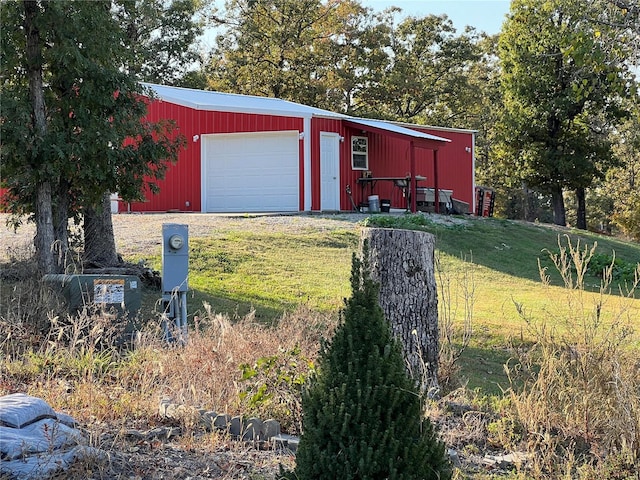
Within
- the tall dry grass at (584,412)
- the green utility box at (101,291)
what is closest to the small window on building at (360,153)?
the green utility box at (101,291)

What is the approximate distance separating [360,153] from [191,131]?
4.93 m

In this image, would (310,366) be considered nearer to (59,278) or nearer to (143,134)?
(59,278)

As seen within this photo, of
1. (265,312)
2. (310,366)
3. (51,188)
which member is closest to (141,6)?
(51,188)

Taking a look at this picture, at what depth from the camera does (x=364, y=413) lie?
2543 millimetres

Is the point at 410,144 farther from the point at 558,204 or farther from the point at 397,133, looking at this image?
the point at 558,204

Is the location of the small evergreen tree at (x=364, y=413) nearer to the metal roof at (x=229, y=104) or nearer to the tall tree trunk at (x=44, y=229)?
the tall tree trunk at (x=44, y=229)

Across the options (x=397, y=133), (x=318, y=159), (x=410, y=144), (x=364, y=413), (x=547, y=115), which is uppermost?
(x=547, y=115)

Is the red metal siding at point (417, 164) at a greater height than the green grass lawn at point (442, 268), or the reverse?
the red metal siding at point (417, 164)

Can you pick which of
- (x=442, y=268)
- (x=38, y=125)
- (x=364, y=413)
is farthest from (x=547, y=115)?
(x=364, y=413)

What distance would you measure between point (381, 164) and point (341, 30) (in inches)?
549

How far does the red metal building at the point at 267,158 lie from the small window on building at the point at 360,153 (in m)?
0.03

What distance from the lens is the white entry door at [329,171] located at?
19.8 meters

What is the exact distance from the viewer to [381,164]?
21844 millimetres

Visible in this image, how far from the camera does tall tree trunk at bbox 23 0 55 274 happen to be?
24.8 feet
